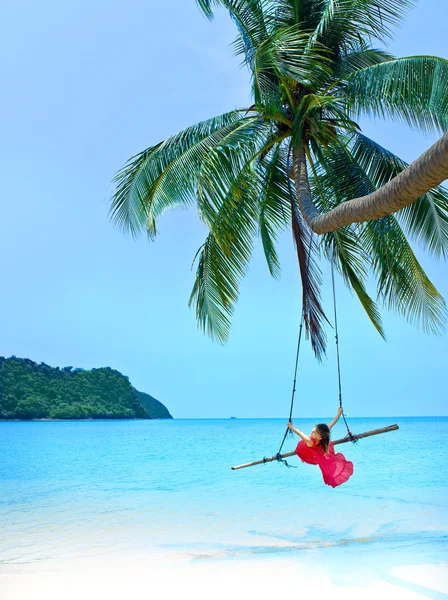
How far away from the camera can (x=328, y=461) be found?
15.9ft

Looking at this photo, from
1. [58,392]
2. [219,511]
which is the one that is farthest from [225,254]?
[58,392]

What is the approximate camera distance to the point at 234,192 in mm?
6180

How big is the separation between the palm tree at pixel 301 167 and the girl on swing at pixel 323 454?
1.54 m

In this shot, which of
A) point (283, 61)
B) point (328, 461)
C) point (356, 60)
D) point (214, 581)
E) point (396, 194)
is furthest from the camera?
point (356, 60)

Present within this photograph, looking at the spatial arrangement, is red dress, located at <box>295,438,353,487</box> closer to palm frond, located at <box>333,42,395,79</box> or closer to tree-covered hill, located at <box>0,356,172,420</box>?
palm frond, located at <box>333,42,395,79</box>

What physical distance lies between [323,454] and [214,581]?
5.63ft

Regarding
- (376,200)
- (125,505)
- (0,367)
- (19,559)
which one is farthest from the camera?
(0,367)

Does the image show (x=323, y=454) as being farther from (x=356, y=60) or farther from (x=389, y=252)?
(x=356, y=60)

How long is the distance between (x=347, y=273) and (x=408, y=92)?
8.11ft

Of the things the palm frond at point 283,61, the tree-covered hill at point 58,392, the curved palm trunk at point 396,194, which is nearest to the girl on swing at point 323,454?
the curved palm trunk at point 396,194

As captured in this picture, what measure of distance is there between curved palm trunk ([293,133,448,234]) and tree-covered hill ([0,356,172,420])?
42.6 meters

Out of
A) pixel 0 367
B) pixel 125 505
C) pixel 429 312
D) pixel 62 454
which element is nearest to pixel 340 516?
pixel 125 505

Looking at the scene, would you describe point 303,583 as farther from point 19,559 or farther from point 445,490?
point 445,490

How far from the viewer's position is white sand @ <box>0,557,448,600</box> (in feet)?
17.1
